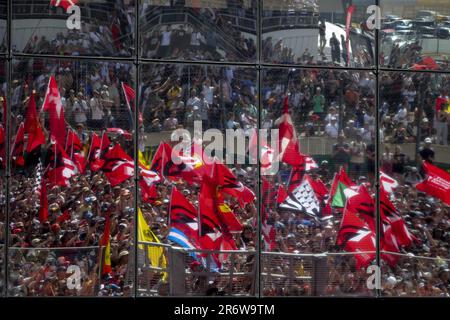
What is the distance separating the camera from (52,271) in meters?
12.1

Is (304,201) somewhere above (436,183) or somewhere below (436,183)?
below

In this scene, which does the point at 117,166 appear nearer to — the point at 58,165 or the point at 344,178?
the point at 58,165

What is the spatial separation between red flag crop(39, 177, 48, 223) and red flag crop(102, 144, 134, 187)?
64 centimetres

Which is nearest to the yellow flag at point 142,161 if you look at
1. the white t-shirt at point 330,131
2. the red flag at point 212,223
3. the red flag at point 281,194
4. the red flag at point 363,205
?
the red flag at point 212,223

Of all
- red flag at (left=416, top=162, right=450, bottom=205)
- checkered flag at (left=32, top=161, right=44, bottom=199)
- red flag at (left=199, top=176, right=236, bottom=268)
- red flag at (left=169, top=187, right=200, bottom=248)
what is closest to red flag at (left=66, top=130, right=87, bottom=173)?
checkered flag at (left=32, top=161, right=44, bottom=199)

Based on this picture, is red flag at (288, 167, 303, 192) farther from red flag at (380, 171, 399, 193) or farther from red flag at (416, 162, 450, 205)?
red flag at (416, 162, 450, 205)

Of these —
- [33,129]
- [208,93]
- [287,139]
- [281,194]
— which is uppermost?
[208,93]

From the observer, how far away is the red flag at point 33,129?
479 inches

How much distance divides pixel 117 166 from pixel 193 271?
135 centimetres

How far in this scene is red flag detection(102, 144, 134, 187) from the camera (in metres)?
12.3

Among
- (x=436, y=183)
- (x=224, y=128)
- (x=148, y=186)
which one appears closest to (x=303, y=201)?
(x=224, y=128)

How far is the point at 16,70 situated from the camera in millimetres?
12219

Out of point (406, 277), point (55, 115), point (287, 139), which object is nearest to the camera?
point (55, 115)
